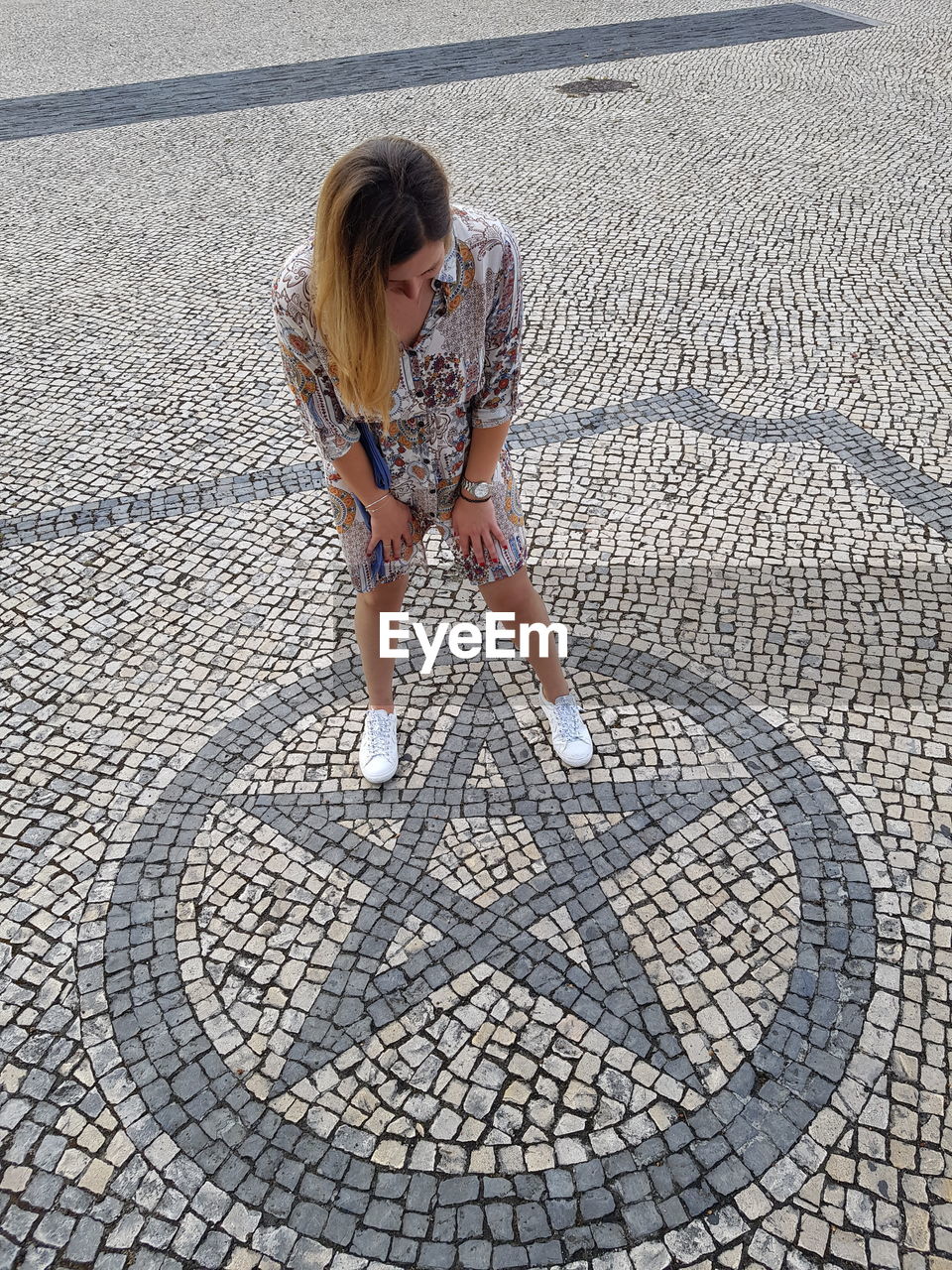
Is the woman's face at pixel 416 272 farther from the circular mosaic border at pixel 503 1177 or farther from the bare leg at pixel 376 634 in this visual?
the circular mosaic border at pixel 503 1177

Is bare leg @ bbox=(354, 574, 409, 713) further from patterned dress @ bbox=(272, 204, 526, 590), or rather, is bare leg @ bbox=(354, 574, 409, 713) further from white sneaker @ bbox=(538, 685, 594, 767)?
white sneaker @ bbox=(538, 685, 594, 767)

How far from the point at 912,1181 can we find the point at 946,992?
1.83 feet

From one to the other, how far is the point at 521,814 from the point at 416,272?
183 centimetres

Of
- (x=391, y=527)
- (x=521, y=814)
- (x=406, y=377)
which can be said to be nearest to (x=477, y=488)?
(x=391, y=527)

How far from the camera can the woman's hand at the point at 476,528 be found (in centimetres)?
293

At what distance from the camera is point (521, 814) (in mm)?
3305

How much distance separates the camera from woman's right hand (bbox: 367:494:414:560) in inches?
114

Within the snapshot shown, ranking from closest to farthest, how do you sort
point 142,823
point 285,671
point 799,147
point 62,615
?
point 142,823, point 285,671, point 62,615, point 799,147

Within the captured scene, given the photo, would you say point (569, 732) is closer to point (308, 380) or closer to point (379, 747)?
point (379, 747)

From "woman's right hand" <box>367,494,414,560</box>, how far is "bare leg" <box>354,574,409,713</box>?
6.1 inches

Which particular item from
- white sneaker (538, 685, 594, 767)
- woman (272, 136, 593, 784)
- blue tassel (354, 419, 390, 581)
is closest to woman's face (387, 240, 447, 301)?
woman (272, 136, 593, 784)

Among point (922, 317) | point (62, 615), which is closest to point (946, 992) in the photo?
point (62, 615)

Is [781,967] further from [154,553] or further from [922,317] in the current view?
[922,317]

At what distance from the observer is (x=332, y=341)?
231cm
